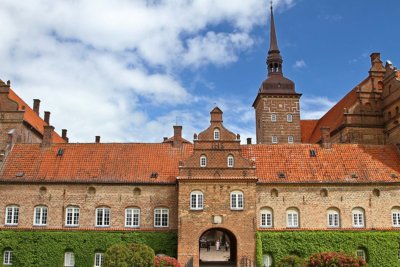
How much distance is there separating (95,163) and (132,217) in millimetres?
5250

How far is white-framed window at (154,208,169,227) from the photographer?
3675 cm

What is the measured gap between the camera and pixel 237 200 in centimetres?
3538

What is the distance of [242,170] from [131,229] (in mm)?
8863

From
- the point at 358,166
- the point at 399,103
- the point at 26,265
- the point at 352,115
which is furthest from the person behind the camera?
the point at 352,115

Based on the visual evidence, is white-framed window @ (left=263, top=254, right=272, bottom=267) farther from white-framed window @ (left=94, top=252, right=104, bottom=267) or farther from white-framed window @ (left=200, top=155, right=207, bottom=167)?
white-framed window @ (left=94, top=252, right=104, bottom=267)

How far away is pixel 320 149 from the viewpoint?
40.2 m

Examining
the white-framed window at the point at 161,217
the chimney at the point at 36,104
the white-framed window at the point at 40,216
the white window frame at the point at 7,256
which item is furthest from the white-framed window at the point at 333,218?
the chimney at the point at 36,104

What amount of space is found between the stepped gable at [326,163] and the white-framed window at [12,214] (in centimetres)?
1723

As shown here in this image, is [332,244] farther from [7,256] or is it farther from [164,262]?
[7,256]

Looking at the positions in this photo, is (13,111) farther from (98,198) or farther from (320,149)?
(320,149)

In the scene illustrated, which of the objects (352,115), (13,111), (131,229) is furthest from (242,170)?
(13,111)

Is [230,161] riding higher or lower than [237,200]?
higher

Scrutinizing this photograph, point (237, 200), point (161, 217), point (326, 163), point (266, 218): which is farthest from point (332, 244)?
point (161, 217)

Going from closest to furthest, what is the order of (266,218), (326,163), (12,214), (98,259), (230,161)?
(98,259), (230,161), (266,218), (12,214), (326,163)
